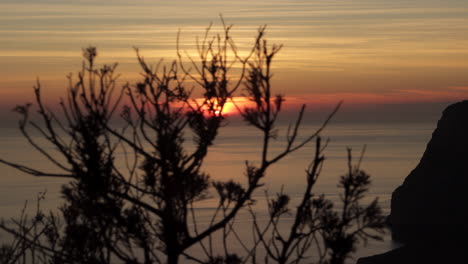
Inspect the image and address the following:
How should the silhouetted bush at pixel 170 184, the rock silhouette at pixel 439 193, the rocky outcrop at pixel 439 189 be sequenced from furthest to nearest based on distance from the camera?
the rocky outcrop at pixel 439 189 < the rock silhouette at pixel 439 193 < the silhouetted bush at pixel 170 184

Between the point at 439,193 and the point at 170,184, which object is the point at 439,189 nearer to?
the point at 439,193

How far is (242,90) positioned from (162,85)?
761 mm

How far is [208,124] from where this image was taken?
19.7ft

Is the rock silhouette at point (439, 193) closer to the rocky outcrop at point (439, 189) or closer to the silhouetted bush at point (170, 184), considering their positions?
the rocky outcrop at point (439, 189)

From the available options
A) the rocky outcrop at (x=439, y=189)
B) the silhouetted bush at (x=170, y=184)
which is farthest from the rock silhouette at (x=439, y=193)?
the silhouetted bush at (x=170, y=184)

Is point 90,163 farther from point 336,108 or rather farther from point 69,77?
point 336,108

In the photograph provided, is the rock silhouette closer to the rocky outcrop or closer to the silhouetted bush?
the rocky outcrop

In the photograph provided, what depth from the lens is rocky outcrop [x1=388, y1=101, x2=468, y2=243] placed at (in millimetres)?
→ 134375

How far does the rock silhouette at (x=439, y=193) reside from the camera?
131375 millimetres

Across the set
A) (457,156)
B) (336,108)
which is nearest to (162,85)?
(336,108)

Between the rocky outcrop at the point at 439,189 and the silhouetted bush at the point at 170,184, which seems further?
the rocky outcrop at the point at 439,189

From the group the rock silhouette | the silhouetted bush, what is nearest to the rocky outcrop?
the rock silhouette

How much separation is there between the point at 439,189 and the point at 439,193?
2.83ft

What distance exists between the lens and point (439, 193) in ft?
456
